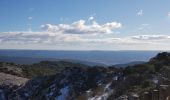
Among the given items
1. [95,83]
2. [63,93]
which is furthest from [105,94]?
[63,93]

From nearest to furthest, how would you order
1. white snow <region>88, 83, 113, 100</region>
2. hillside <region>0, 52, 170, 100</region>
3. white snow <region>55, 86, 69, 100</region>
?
hillside <region>0, 52, 170, 100</region>, white snow <region>88, 83, 113, 100</region>, white snow <region>55, 86, 69, 100</region>

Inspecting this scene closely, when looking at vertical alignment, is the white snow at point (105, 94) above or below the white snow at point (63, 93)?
above

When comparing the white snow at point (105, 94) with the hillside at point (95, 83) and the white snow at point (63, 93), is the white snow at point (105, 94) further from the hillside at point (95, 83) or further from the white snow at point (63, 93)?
the white snow at point (63, 93)

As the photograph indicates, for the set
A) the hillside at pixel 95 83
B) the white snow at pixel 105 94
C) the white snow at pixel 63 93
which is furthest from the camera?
the white snow at pixel 63 93

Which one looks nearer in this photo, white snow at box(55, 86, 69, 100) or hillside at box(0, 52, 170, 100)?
hillside at box(0, 52, 170, 100)

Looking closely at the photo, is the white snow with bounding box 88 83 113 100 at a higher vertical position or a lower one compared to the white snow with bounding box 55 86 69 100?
higher

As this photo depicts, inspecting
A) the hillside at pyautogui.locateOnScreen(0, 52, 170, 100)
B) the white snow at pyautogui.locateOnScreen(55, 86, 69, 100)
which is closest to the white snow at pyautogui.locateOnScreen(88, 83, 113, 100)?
the hillside at pyautogui.locateOnScreen(0, 52, 170, 100)

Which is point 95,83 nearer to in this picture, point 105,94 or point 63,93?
point 63,93

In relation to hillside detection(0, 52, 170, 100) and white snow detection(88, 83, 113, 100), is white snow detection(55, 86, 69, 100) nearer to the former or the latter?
hillside detection(0, 52, 170, 100)

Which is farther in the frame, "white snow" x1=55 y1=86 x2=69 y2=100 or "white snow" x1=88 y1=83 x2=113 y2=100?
"white snow" x1=55 y1=86 x2=69 y2=100

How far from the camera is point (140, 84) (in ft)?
124

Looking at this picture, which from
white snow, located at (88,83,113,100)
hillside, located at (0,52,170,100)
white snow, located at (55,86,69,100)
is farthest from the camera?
white snow, located at (55,86,69,100)

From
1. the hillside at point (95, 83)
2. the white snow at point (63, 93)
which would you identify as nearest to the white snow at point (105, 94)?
the hillside at point (95, 83)

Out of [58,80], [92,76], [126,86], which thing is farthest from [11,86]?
[126,86]
